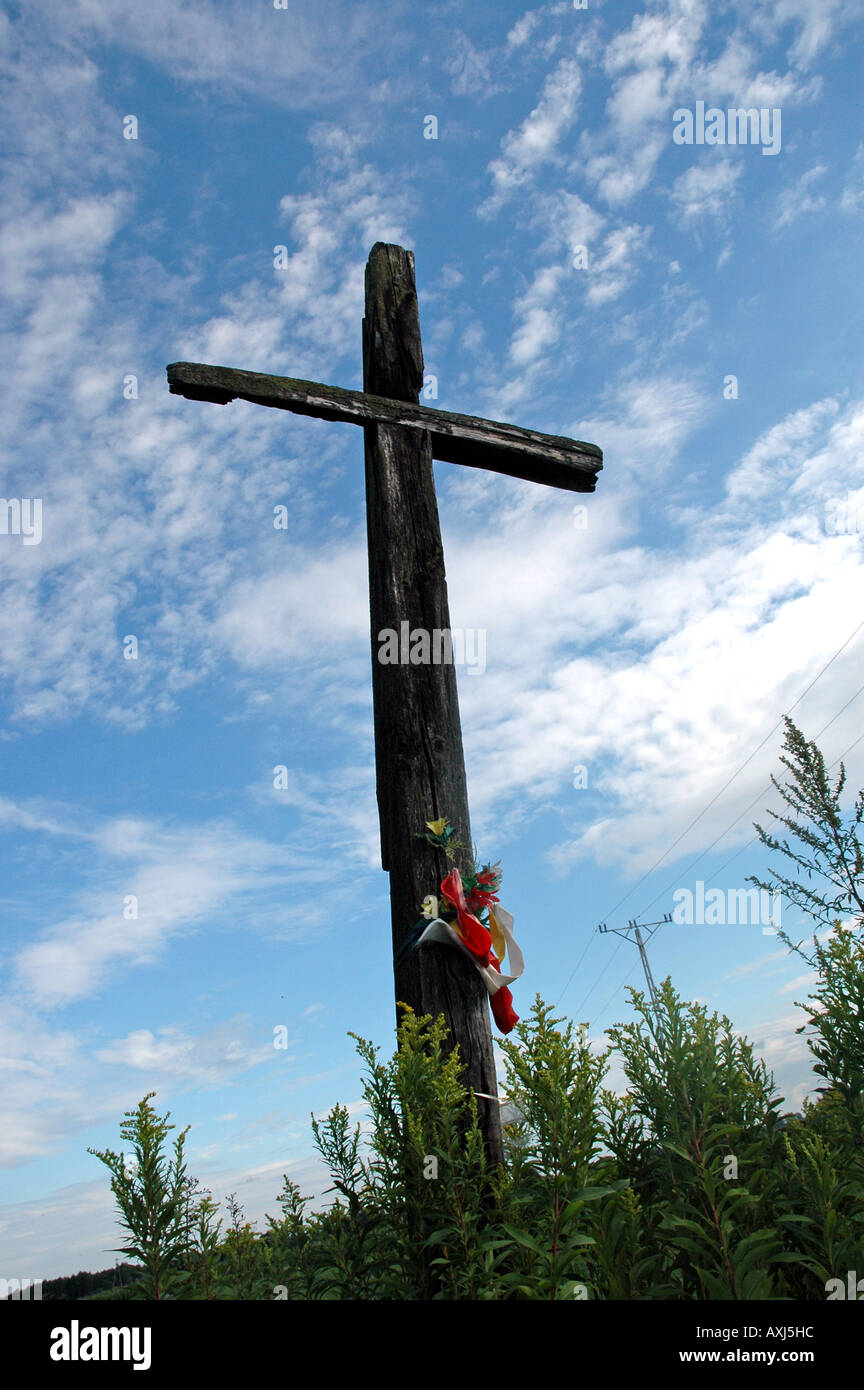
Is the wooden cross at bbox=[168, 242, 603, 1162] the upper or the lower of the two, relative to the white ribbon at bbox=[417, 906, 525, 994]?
upper

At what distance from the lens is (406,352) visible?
4.99 metres

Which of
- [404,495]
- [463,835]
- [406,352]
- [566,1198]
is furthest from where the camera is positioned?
[406,352]

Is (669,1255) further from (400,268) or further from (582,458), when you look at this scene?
(400,268)

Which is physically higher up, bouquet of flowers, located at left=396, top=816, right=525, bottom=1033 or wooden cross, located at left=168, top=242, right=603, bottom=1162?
wooden cross, located at left=168, top=242, right=603, bottom=1162

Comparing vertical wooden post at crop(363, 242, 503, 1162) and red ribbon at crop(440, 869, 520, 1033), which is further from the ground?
vertical wooden post at crop(363, 242, 503, 1162)

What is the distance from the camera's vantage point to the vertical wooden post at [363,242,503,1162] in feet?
11.7

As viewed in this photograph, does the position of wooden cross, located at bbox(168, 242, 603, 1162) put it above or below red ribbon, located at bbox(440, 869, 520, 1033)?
above

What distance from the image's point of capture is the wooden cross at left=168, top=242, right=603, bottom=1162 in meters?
3.61

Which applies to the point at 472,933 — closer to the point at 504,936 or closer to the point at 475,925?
the point at 475,925

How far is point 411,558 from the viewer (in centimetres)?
439

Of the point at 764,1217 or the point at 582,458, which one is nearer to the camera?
the point at 764,1217

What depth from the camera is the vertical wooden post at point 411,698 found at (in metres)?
3.58

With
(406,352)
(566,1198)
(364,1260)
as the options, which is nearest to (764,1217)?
(566,1198)
